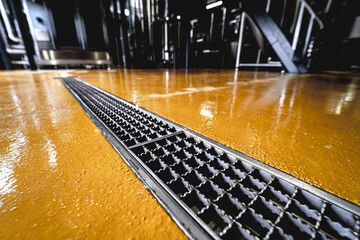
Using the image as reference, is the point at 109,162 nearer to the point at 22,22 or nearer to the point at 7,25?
the point at 22,22

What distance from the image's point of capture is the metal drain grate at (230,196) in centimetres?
43

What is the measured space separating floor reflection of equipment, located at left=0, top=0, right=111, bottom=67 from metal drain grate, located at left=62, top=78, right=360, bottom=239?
11.1 metres

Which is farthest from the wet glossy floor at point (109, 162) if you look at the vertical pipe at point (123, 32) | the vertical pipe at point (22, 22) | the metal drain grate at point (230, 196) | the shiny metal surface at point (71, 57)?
the shiny metal surface at point (71, 57)

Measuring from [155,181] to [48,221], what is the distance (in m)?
0.32

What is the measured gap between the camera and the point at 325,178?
63 cm

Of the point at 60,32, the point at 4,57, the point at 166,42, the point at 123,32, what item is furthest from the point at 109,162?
the point at 4,57

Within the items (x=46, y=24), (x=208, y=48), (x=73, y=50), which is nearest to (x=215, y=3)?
(x=208, y=48)

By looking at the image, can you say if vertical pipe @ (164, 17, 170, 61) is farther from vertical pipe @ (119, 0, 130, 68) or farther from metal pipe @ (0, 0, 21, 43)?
metal pipe @ (0, 0, 21, 43)

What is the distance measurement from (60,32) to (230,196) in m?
12.1

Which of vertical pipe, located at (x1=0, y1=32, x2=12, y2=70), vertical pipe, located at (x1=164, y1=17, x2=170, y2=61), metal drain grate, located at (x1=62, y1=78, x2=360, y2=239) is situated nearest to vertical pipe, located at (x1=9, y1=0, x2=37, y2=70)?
vertical pipe, located at (x1=0, y1=32, x2=12, y2=70)

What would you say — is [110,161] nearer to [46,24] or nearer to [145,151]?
[145,151]

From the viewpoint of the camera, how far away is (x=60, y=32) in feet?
29.7

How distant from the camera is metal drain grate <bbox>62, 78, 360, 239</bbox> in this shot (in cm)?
43

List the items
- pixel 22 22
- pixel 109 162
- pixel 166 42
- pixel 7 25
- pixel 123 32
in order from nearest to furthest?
1. pixel 109 162
2. pixel 22 22
3. pixel 7 25
4. pixel 123 32
5. pixel 166 42
